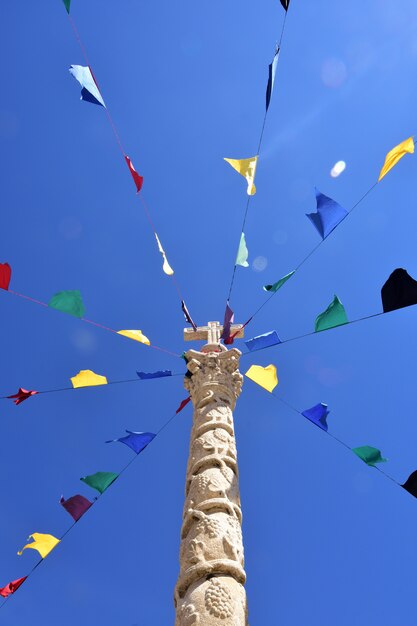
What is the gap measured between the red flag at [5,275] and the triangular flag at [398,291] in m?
5.09

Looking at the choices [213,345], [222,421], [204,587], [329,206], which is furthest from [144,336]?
[204,587]

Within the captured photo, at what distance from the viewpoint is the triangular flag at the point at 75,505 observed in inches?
Answer: 285

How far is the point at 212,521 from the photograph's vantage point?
4.89 metres

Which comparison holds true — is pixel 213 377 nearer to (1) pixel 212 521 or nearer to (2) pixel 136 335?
(2) pixel 136 335

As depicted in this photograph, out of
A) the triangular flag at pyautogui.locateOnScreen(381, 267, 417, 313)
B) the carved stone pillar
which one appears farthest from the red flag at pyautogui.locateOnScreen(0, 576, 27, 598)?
the triangular flag at pyautogui.locateOnScreen(381, 267, 417, 313)

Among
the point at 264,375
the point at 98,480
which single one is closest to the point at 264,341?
the point at 264,375

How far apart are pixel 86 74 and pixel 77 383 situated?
4.52m

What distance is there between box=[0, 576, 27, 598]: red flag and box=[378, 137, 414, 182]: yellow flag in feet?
23.6

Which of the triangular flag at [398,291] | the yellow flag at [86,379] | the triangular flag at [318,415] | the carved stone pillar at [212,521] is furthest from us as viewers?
the yellow flag at [86,379]

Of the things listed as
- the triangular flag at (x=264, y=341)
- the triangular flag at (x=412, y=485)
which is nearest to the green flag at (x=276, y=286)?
the triangular flag at (x=264, y=341)

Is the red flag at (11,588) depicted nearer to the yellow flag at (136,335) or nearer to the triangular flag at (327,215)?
the yellow flag at (136,335)

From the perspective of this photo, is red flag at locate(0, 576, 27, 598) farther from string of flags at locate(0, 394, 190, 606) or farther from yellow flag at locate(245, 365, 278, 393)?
yellow flag at locate(245, 365, 278, 393)

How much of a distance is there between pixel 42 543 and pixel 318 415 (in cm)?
419

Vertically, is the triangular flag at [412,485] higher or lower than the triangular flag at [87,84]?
lower
